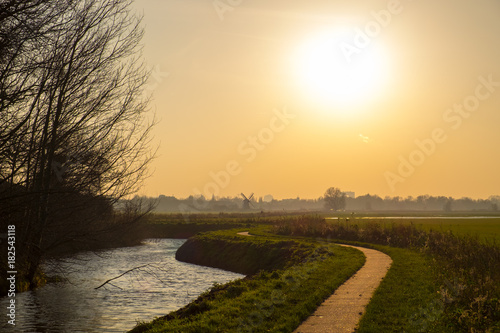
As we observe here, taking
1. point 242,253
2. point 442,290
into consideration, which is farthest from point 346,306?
point 242,253

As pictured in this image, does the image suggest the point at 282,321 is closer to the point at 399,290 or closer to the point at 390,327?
the point at 390,327

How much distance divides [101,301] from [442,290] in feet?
49.9

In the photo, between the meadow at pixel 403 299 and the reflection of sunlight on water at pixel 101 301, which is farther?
the reflection of sunlight on water at pixel 101 301

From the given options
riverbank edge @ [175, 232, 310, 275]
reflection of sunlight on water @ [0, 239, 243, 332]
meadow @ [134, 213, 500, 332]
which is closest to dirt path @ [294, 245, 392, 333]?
meadow @ [134, 213, 500, 332]

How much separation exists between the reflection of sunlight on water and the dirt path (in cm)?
695

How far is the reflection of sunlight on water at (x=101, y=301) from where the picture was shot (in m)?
17.2

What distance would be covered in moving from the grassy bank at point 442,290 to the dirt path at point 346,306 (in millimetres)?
403

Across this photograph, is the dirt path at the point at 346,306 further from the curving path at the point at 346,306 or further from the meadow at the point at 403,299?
the meadow at the point at 403,299

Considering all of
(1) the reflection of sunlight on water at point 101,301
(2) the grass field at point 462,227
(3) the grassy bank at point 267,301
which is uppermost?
(2) the grass field at point 462,227

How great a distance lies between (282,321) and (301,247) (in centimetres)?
2324

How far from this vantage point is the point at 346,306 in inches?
565

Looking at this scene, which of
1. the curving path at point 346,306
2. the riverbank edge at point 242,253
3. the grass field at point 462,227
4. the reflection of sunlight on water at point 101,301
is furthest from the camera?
the grass field at point 462,227

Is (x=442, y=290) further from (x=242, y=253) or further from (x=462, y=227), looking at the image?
(x=462, y=227)

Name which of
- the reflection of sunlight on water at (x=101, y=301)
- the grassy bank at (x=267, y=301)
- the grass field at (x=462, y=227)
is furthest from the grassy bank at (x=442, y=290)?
the reflection of sunlight on water at (x=101, y=301)
